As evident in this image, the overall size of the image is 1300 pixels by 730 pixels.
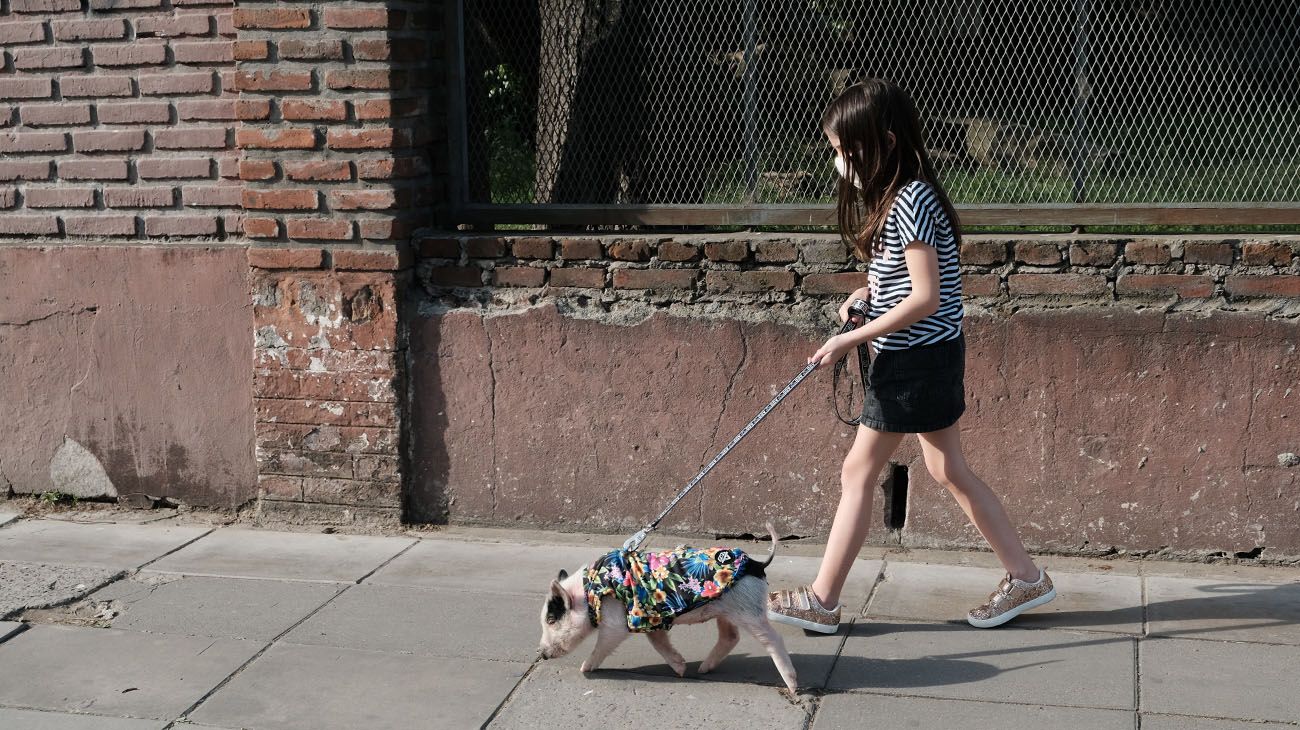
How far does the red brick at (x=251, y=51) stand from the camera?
4.98m

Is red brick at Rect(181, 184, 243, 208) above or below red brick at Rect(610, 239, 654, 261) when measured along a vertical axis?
above

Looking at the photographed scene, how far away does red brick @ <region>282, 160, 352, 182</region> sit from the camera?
5.00 meters

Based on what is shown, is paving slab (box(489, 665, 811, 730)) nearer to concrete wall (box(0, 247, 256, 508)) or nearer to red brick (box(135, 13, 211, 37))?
concrete wall (box(0, 247, 256, 508))

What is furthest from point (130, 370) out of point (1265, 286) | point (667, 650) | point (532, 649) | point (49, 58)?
point (1265, 286)

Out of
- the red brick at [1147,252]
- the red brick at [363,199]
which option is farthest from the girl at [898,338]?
the red brick at [363,199]

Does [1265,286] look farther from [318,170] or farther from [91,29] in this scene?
[91,29]

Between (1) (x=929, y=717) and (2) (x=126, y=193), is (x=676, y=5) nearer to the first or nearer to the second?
(2) (x=126, y=193)

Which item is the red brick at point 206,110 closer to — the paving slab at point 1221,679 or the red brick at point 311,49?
the red brick at point 311,49

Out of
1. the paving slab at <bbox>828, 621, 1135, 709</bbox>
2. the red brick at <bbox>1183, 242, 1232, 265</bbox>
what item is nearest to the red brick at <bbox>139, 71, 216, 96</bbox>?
the paving slab at <bbox>828, 621, 1135, 709</bbox>

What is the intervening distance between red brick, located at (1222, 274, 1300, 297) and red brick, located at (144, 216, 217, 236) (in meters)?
3.76

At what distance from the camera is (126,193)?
5344mm

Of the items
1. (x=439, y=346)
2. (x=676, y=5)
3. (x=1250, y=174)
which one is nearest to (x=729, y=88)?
(x=676, y=5)

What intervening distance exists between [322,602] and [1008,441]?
243cm

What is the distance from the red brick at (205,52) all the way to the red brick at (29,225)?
2.91 feet
